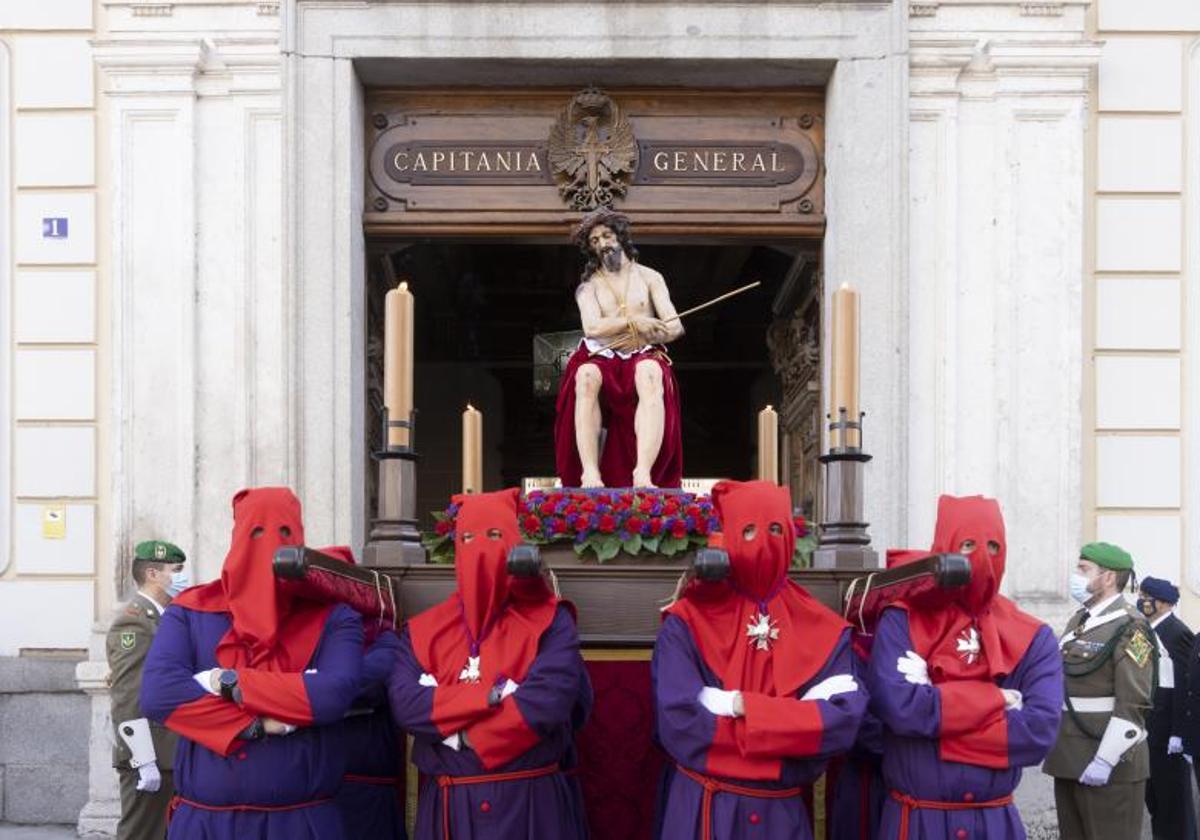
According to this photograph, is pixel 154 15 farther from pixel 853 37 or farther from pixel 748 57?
pixel 853 37

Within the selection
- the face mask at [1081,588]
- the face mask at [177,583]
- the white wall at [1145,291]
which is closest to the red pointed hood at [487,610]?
the face mask at [177,583]

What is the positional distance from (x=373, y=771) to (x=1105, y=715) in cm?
374

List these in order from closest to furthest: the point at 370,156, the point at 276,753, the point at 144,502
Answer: the point at 276,753 < the point at 144,502 < the point at 370,156

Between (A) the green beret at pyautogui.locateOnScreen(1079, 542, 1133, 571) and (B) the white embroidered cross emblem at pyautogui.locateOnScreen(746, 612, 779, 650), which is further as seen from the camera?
(A) the green beret at pyautogui.locateOnScreen(1079, 542, 1133, 571)

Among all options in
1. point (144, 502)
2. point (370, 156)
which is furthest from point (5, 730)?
point (370, 156)

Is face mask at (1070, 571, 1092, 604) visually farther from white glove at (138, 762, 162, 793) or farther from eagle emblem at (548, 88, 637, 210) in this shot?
white glove at (138, 762, 162, 793)

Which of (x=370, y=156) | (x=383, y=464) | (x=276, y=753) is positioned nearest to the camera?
(x=276, y=753)

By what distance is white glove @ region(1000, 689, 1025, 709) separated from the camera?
570cm

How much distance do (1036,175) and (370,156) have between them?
419cm

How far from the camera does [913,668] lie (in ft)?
18.7

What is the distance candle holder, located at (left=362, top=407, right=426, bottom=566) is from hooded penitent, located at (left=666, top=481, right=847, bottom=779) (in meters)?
1.28

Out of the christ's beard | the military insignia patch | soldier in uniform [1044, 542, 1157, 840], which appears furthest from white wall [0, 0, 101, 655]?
the military insignia patch

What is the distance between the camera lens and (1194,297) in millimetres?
10039

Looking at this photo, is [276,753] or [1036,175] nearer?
[276,753]
